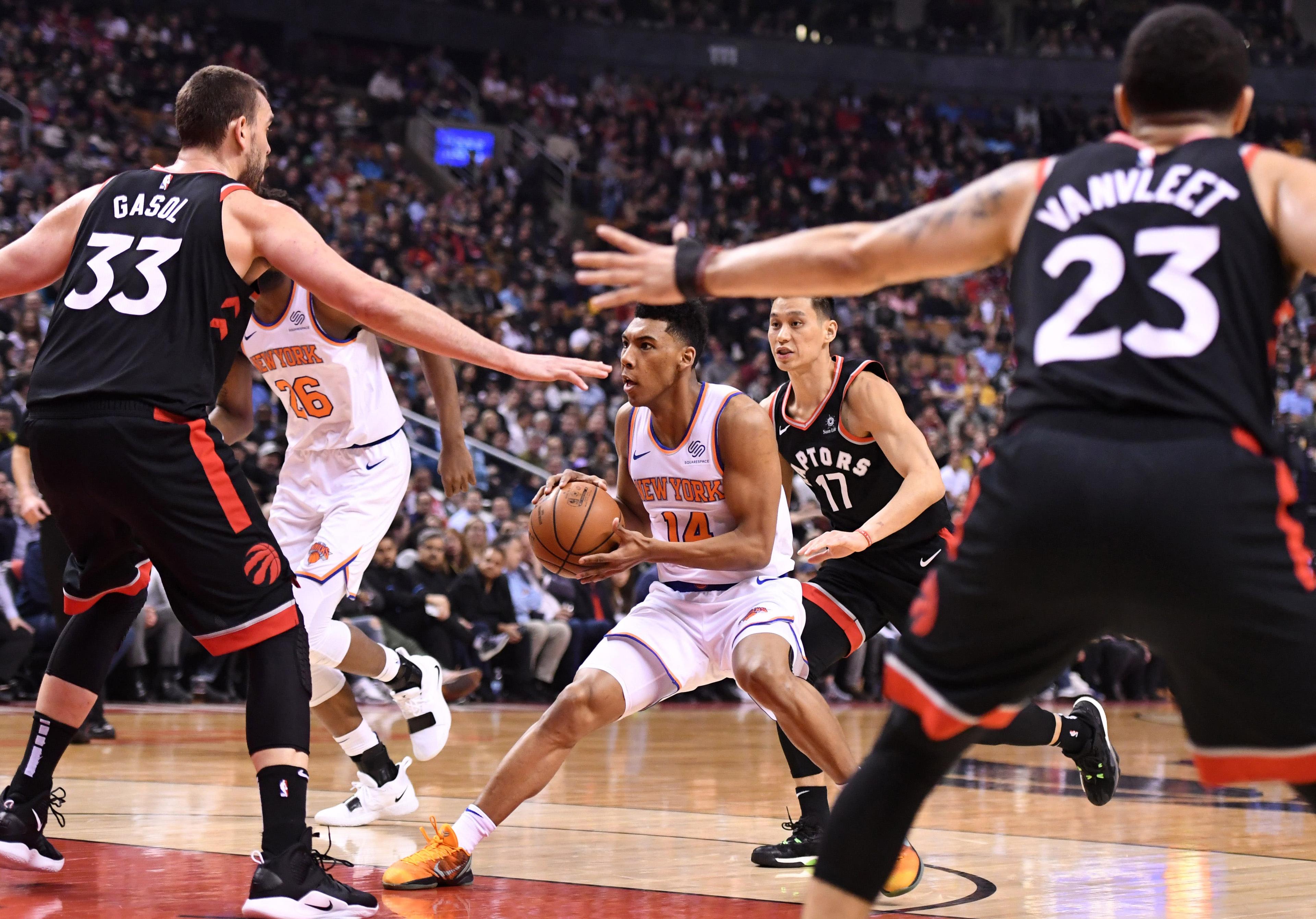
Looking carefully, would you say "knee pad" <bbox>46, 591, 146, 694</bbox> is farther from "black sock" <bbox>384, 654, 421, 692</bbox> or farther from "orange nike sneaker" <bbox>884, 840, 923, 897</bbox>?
"black sock" <bbox>384, 654, 421, 692</bbox>

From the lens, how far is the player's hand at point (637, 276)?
9.62 ft

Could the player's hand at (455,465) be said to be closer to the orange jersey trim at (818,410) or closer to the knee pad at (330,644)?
the knee pad at (330,644)

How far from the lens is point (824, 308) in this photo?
18.5 ft

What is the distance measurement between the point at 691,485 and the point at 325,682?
5.39 feet

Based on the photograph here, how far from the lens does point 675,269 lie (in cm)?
294

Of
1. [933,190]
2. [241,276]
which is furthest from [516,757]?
[933,190]

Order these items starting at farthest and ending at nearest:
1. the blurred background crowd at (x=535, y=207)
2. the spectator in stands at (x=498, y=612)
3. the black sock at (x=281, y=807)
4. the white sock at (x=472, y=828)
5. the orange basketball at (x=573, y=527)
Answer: the blurred background crowd at (x=535, y=207) < the spectator in stands at (x=498, y=612) < the orange basketball at (x=573, y=527) < the white sock at (x=472, y=828) < the black sock at (x=281, y=807)

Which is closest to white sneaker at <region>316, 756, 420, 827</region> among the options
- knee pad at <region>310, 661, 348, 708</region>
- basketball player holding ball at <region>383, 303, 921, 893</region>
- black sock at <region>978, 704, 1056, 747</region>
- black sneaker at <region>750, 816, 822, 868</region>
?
knee pad at <region>310, 661, 348, 708</region>

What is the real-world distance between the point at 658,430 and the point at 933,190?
22.8 metres

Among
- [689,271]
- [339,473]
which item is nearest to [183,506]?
[689,271]

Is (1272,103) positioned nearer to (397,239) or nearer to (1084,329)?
(397,239)

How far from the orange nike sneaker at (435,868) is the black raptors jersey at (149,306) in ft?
4.93

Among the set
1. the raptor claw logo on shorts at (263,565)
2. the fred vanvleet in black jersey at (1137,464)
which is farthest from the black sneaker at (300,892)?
the fred vanvleet in black jersey at (1137,464)

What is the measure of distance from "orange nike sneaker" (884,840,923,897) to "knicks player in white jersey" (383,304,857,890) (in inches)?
13.8
